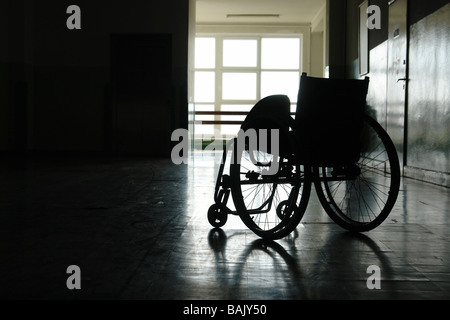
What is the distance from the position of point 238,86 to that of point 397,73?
9.54 metres

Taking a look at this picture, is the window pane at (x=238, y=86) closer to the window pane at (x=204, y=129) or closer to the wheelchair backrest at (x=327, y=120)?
the window pane at (x=204, y=129)

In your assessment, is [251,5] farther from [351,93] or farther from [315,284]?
[315,284]

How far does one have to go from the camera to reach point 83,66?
28.9 feet

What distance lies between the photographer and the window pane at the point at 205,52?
15289mm

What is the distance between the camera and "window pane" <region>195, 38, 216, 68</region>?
602 inches

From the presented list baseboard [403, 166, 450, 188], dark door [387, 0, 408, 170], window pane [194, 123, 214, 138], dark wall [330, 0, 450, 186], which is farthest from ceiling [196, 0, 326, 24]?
baseboard [403, 166, 450, 188]

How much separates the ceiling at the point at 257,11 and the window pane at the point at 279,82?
165 centimetres

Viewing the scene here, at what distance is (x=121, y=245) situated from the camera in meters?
2.33

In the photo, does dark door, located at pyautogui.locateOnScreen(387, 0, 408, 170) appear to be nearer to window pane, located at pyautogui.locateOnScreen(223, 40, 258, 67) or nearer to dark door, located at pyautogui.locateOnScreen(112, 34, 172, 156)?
dark door, located at pyautogui.locateOnScreen(112, 34, 172, 156)

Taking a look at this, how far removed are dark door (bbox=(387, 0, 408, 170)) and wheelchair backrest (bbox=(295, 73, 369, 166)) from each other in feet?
11.7

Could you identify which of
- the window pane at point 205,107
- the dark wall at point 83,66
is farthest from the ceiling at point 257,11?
the dark wall at point 83,66

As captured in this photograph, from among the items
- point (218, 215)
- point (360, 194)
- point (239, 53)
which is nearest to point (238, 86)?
point (239, 53)

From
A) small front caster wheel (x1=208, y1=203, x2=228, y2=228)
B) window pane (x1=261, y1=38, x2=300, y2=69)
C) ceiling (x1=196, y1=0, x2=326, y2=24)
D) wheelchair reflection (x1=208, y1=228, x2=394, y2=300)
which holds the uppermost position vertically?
ceiling (x1=196, y1=0, x2=326, y2=24)

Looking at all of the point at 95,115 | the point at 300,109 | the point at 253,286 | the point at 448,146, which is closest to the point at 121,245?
the point at 253,286
